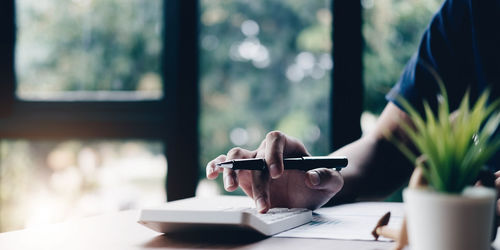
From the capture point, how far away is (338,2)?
204 cm

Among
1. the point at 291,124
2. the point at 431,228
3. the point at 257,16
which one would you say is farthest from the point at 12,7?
the point at 431,228

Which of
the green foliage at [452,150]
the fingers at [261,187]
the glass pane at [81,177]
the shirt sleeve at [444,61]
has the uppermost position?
the shirt sleeve at [444,61]

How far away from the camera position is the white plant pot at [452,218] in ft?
1.54

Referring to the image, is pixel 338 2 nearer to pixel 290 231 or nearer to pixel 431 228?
pixel 290 231

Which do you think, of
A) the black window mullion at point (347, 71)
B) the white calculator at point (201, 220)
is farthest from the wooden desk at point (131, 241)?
the black window mullion at point (347, 71)

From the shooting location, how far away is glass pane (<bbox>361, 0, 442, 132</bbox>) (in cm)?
204

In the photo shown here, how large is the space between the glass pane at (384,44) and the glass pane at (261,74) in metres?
0.19

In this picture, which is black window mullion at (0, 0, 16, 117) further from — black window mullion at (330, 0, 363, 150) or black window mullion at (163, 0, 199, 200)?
black window mullion at (330, 0, 363, 150)

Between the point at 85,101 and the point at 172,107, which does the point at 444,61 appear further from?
the point at 85,101

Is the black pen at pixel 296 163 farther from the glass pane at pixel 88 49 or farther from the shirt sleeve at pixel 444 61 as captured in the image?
the glass pane at pixel 88 49

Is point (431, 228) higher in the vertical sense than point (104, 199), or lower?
higher

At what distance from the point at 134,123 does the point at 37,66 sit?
59 centimetres

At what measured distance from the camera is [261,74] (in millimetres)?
2232

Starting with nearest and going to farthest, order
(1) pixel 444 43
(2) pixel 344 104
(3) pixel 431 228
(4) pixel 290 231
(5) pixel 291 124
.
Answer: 1. (3) pixel 431 228
2. (4) pixel 290 231
3. (1) pixel 444 43
4. (2) pixel 344 104
5. (5) pixel 291 124
